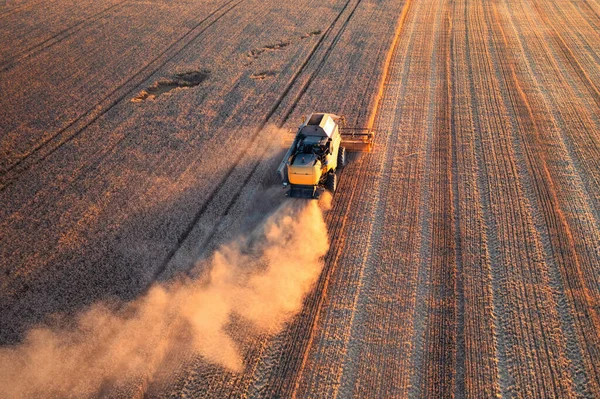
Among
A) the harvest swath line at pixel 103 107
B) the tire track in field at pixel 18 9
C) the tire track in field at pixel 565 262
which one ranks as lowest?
the tire track in field at pixel 565 262

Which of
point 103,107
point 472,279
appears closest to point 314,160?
point 472,279

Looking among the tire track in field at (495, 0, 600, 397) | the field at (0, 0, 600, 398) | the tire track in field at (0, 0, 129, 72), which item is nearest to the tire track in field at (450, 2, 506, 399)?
the field at (0, 0, 600, 398)

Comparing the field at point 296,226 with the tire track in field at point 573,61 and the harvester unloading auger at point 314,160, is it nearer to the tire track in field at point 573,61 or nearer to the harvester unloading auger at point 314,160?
the tire track in field at point 573,61

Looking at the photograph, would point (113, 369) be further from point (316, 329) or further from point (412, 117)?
point (412, 117)

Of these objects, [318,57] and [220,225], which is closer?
[220,225]

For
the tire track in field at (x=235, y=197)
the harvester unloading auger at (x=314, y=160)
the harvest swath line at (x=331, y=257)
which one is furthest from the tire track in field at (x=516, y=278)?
the tire track in field at (x=235, y=197)

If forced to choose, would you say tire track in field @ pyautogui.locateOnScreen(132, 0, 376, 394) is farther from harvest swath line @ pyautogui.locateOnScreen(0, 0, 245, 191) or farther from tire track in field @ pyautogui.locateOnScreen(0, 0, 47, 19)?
tire track in field @ pyautogui.locateOnScreen(0, 0, 47, 19)

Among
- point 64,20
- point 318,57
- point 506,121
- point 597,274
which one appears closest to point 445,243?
point 597,274
